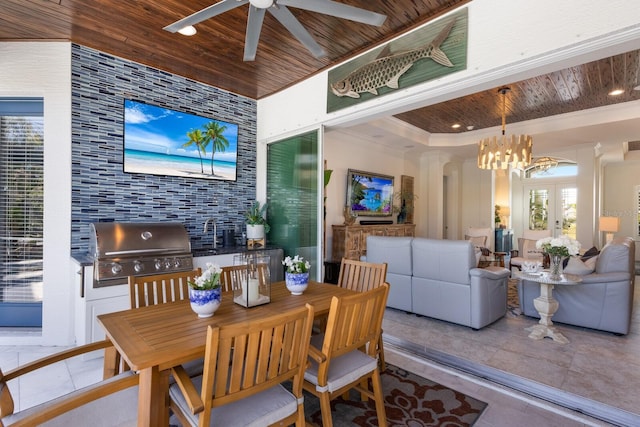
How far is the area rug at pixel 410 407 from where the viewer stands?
78.2 inches

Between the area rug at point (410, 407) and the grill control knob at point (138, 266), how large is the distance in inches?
71.9

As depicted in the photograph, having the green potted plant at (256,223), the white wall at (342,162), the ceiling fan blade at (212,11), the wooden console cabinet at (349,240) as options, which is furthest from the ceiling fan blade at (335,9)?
the wooden console cabinet at (349,240)

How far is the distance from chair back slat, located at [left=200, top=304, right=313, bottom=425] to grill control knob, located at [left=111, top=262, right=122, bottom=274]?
6.43ft

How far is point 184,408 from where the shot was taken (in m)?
1.41

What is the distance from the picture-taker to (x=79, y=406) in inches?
48.7

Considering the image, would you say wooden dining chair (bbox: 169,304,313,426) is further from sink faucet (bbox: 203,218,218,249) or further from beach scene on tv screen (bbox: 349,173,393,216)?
beach scene on tv screen (bbox: 349,173,393,216)

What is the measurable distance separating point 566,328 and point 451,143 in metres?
4.32

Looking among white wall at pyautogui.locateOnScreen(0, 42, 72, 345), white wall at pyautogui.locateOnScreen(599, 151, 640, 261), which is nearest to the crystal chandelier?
white wall at pyautogui.locateOnScreen(0, 42, 72, 345)

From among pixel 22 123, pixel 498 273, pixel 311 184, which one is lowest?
pixel 498 273

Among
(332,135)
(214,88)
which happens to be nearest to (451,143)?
(332,135)

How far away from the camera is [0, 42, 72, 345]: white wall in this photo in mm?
3105

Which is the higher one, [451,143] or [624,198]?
[451,143]

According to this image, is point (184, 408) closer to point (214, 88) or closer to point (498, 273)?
point (498, 273)

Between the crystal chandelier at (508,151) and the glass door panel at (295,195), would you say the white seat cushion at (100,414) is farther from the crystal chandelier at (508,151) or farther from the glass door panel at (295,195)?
the crystal chandelier at (508,151)
